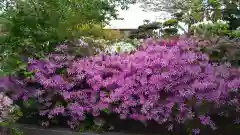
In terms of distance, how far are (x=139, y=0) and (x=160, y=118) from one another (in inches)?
525

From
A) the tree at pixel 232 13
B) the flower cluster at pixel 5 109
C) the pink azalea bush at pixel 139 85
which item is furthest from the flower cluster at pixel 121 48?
the tree at pixel 232 13

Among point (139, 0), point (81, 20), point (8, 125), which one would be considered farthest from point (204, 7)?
point (8, 125)

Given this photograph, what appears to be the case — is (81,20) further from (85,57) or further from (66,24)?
(85,57)

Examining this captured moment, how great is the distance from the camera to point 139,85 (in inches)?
161

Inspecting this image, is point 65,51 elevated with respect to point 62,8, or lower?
lower

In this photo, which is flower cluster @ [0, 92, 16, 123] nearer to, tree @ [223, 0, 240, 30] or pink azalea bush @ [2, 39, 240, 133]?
pink azalea bush @ [2, 39, 240, 133]

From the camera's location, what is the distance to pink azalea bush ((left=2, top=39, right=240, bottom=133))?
3.89 m

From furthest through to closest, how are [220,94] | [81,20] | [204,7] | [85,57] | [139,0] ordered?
[139,0] → [204,7] → [81,20] → [85,57] → [220,94]

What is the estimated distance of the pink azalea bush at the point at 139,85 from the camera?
153 inches

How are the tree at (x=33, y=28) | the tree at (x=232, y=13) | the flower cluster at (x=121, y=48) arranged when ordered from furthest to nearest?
1. the tree at (x=232, y=13)
2. the flower cluster at (x=121, y=48)
3. the tree at (x=33, y=28)

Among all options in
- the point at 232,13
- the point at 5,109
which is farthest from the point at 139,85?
the point at 232,13

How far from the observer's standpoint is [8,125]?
3.95m

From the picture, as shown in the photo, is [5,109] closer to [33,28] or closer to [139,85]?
[139,85]

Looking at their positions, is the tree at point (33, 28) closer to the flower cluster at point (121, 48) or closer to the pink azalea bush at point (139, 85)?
the pink azalea bush at point (139, 85)
